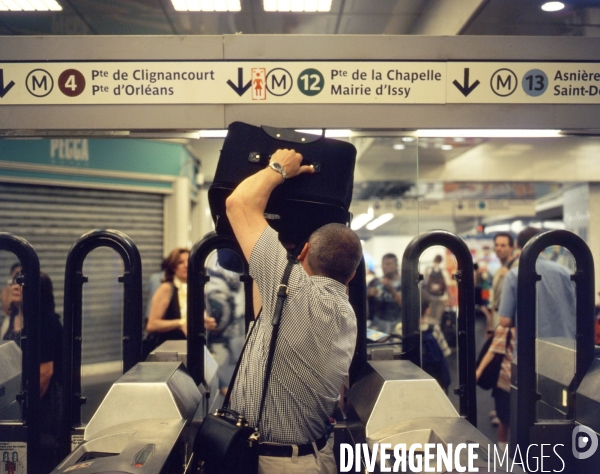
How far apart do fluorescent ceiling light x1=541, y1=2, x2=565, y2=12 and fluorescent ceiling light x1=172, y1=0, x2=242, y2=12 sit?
240cm

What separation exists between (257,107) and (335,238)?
121 cm

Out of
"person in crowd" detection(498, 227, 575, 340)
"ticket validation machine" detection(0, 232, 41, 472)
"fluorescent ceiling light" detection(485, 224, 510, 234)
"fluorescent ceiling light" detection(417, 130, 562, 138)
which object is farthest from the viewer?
"fluorescent ceiling light" detection(485, 224, 510, 234)

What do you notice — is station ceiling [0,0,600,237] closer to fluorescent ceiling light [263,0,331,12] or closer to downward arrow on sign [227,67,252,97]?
fluorescent ceiling light [263,0,331,12]

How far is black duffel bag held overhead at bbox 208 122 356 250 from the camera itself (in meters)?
2.43

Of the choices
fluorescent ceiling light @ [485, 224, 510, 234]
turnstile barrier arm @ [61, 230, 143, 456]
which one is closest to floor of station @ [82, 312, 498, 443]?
turnstile barrier arm @ [61, 230, 143, 456]

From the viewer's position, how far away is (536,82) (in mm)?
3070

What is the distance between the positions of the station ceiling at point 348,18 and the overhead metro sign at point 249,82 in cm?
Answer: 183

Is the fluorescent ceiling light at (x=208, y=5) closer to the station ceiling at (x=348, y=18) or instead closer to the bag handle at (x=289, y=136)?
the station ceiling at (x=348, y=18)

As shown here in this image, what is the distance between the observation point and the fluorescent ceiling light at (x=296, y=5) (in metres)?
4.32

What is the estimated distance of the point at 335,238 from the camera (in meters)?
2.10

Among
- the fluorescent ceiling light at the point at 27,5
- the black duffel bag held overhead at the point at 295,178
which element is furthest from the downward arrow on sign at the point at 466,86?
the fluorescent ceiling light at the point at 27,5

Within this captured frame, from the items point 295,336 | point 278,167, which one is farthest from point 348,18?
point 295,336

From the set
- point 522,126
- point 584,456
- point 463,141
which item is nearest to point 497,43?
point 522,126

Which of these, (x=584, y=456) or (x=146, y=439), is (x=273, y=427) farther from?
(x=584, y=456)
